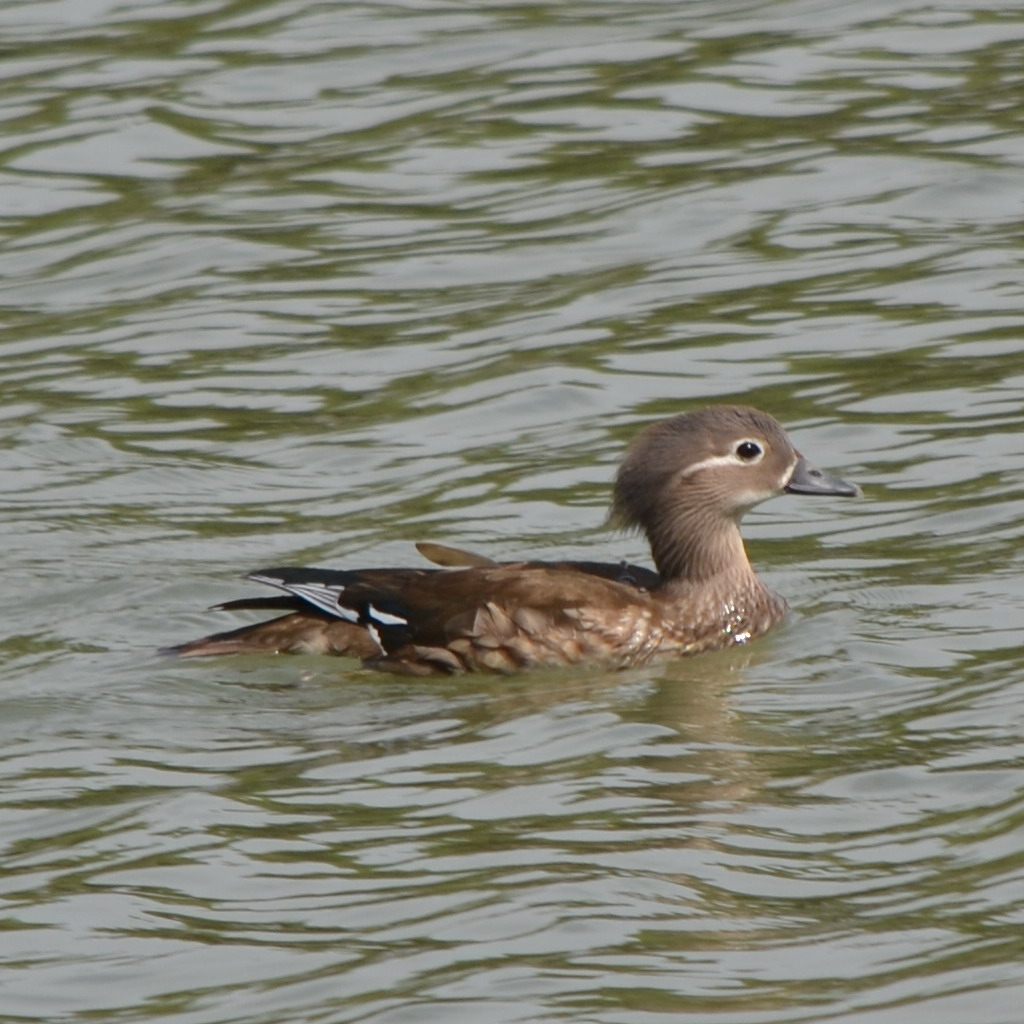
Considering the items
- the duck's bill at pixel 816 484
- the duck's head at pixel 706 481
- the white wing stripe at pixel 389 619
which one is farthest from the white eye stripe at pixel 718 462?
the white wing stripe at pixel 389 619

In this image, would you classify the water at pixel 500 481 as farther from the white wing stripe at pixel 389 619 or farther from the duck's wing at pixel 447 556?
the duck's wing at pixel 447 556

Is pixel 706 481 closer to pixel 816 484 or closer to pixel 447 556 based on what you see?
pixel 816 484

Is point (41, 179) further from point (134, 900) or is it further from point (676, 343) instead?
point (134, 900)

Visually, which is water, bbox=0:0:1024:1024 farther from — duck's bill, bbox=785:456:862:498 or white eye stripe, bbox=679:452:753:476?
white eye stripe, bbox=679:452:753:476

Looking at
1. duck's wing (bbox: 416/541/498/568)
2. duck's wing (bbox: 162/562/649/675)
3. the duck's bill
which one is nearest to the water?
duck's wing (bbox: 162/562/649/675)

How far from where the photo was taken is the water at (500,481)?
7.88m

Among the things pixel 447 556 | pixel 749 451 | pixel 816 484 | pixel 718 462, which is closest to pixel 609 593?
pixel 447 556

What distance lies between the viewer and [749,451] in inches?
466

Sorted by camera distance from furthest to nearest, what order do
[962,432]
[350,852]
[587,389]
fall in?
[587,389], [962,432], [350,852]

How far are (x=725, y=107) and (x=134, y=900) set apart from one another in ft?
34.0

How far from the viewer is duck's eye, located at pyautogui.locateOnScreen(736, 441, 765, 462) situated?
11.8 m

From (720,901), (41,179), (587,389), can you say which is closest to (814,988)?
(720,901)

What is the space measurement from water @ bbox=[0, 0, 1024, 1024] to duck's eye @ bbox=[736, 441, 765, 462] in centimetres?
70

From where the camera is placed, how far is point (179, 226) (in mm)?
16672
